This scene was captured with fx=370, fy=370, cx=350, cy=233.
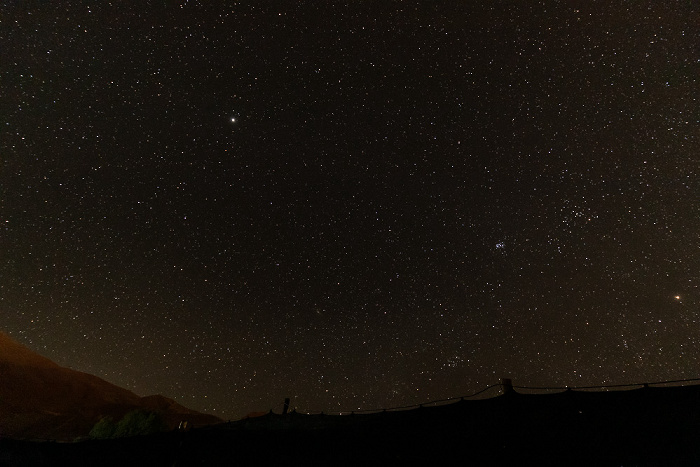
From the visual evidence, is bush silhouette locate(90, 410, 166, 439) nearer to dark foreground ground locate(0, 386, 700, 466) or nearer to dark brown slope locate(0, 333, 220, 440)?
dark brown slope locate(0, 333, 220, 440)

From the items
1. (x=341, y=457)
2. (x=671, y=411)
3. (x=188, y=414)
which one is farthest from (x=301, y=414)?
(x=188, y=414)

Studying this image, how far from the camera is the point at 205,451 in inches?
550

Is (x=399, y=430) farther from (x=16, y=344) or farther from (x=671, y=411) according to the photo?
(x=16, y=344)

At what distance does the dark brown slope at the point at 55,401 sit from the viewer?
46.8 metres

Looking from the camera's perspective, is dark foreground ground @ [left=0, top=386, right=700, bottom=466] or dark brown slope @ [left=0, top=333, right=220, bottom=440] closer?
dark foreground ground @ [left=0, top=386, right=700, bottom=466]

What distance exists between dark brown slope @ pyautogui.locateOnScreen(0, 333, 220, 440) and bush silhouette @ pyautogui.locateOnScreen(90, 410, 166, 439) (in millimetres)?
10102

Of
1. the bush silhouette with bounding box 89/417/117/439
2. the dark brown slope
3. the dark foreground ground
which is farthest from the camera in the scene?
the dark brown slope

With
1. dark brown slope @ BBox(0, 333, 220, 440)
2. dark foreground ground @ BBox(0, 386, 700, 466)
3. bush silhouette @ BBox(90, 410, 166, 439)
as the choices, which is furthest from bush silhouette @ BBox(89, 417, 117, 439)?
dark foreground ground @ BBox(0, 386, 700, 466)

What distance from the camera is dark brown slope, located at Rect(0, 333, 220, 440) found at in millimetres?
46759

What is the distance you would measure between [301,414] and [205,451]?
644cm

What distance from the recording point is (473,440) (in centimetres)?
1062

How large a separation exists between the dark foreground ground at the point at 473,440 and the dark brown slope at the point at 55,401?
3661cm

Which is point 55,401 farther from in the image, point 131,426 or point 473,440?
point 473,440

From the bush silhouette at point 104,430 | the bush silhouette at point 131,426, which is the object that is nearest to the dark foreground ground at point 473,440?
the bush silhouette at point 131,426
